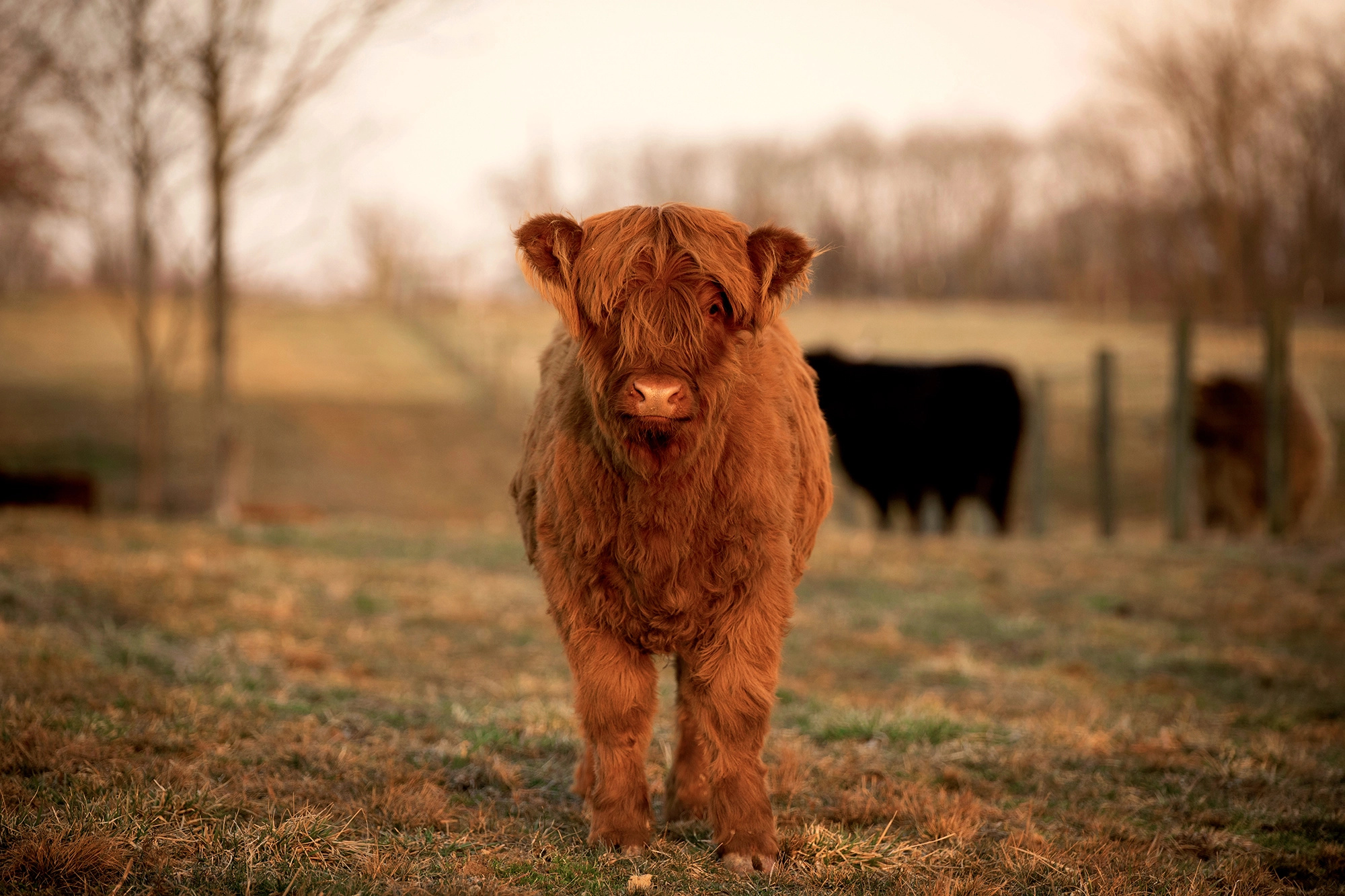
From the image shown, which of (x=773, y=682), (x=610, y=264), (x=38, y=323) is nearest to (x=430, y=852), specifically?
(x=773, y=682)

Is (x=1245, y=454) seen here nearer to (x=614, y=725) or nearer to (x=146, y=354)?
(x=614, y=725)

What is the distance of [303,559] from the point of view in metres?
9.28

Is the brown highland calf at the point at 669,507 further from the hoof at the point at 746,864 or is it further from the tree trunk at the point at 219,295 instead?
the tree trunk at the point at 219,295

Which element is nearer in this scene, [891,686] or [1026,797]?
[1026,797]

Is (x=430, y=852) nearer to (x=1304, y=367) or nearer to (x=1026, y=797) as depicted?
(x=1026, y=797)

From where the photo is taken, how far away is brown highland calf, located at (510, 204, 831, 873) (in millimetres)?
3283

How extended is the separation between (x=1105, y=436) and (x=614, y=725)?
9.94m

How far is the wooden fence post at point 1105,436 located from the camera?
1192cm

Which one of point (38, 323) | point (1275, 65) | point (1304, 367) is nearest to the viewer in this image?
point (1304, 367)

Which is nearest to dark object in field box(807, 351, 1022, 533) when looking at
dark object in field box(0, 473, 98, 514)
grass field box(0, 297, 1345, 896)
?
grass field box(0, 297, 1345, 896)

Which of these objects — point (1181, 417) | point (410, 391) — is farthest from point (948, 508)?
point (410, 391)

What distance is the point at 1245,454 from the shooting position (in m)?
12.1

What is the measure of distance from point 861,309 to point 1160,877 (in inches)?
1787

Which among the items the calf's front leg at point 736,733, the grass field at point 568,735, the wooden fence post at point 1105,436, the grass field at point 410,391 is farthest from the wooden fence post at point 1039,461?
the calf's front leg at point 736,733
